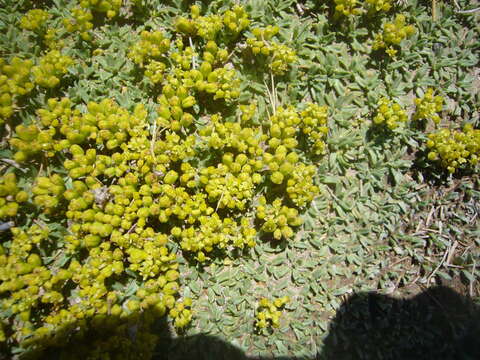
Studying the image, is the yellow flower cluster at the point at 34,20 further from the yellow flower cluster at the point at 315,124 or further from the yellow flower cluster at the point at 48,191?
the yellow flower cluster at the point at 315,124

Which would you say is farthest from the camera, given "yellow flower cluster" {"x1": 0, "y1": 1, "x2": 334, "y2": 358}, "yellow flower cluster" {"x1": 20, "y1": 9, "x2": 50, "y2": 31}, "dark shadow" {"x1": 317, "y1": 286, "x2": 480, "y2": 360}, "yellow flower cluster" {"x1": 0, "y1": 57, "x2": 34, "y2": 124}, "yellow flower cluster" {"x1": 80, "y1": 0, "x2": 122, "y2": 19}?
"dark shadow" {"x1": 317, "y1": 286, "x2": 480, "y2": 360}

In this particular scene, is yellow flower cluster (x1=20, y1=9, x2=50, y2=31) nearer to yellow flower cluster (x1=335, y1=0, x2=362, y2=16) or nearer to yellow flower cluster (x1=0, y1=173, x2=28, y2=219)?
yellow flower cluster (x1=0, y1=173, x2=28, y2=219)

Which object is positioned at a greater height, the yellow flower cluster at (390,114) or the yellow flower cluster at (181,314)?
the yellow flower cluster at (390,114)

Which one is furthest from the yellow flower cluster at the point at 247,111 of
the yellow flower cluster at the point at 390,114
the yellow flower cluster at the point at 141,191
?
the yellow flower cluster at the point at 390,114

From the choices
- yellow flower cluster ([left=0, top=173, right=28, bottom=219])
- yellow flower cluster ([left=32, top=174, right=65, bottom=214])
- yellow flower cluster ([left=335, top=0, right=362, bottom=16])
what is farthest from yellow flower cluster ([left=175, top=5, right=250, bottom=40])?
yellow flower cluster ([left=0, top=173, right=28, bottom=219])

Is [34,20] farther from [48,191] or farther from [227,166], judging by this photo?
[227,166]

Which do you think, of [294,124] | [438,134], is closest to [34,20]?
[294,124]
